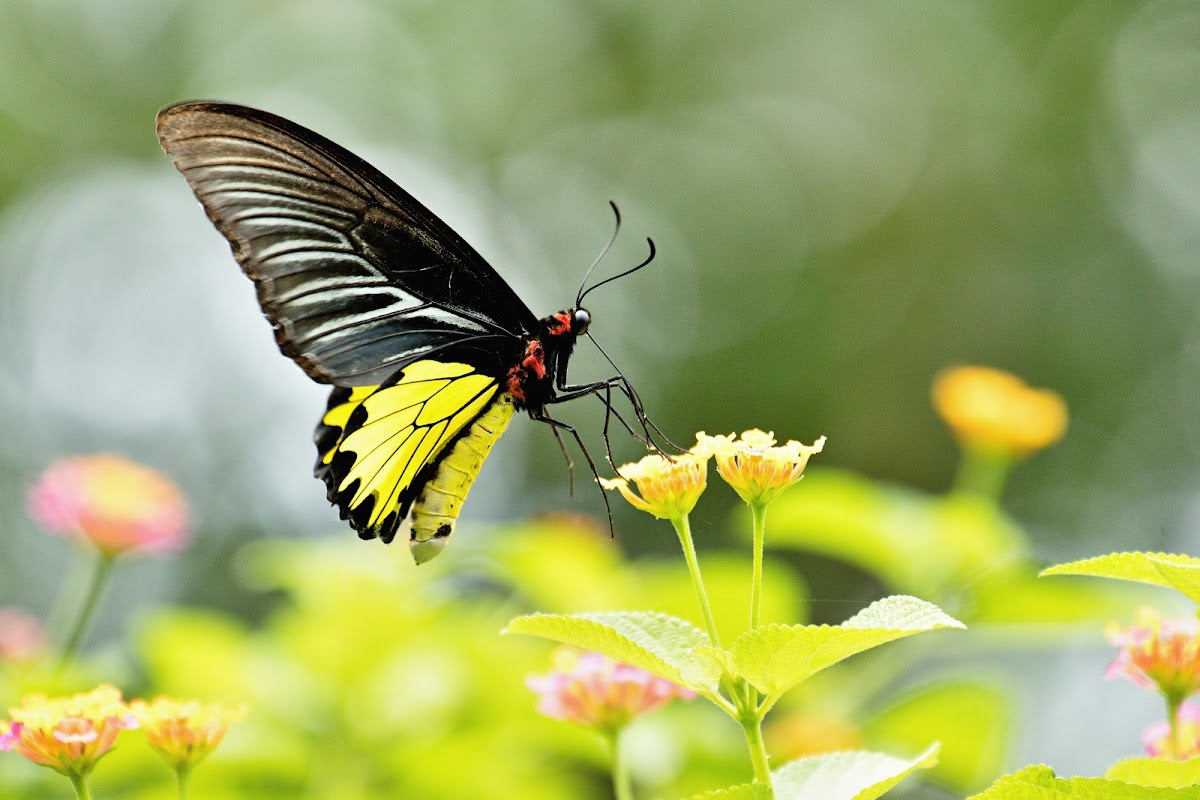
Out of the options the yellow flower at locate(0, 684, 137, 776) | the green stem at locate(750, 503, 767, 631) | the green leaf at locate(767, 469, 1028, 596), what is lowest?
the yellow flower at locate(0, 684, 137, 776)

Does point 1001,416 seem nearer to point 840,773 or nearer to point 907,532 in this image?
point 907,532

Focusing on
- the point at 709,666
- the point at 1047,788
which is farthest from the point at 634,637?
the point at 1047,788

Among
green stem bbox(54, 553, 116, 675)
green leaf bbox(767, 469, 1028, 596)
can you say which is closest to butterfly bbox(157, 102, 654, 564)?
green stem bbox(54, 553, 116, 675)

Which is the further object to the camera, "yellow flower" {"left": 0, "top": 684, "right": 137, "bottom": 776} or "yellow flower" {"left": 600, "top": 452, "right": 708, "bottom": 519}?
"yellow flower" {"left": 600, "top": 452, "right": 708, "bottom": 519}

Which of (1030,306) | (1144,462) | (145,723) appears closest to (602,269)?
(1030,306)

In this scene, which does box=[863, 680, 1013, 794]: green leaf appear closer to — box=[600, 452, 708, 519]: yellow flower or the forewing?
the forewing

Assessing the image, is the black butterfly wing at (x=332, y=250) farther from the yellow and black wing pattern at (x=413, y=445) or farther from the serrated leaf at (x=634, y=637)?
the serrated leaf at (x=634, y=637)
